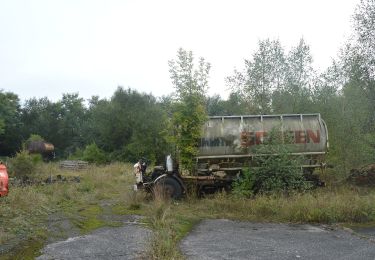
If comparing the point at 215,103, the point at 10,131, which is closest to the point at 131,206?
the point at 215,103

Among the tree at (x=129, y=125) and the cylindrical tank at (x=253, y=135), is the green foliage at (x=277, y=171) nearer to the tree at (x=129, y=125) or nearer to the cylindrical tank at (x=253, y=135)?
the cylindrical tank at (x=253, y=135)

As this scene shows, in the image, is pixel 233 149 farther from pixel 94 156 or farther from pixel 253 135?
pixel 94 156

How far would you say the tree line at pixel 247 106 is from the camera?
15.1 m

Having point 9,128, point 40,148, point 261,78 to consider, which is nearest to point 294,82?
point 261,78

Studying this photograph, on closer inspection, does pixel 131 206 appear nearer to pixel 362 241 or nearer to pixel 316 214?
pixel 316 214

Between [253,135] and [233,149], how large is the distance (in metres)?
0.82

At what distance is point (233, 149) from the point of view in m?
14.7

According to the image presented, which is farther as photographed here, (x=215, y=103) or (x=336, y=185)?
(x=215, y=103)

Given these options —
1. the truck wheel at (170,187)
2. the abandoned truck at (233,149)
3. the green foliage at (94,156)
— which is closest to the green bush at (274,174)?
the abandoned truck at (233,149)

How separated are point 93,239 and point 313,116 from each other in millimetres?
9610

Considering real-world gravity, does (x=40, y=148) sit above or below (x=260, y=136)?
above

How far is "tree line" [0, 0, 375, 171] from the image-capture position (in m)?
15.1

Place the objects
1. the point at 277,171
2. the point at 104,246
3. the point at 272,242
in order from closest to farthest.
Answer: the point at 104,246
the point at 272,242
the point at 277,171

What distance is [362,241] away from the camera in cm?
864
